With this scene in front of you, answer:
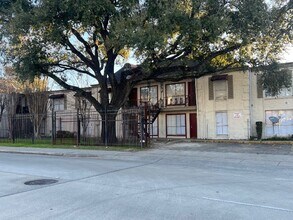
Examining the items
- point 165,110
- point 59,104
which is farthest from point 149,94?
point 59,104

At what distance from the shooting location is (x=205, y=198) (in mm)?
7340

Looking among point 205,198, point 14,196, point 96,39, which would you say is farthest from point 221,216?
point 96,39

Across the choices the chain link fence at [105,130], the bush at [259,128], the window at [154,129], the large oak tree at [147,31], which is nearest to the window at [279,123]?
the bush at [259,128]

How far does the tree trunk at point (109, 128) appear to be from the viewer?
2353 centimetres

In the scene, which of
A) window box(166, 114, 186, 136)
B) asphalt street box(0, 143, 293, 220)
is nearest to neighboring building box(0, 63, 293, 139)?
window box(166, 114, 186, 136)

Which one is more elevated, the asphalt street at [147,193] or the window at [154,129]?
the window at [154,129]

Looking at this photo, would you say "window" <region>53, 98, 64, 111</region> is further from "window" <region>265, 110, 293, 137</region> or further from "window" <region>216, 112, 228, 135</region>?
"window" <region>265, 110, 293, 137</region>

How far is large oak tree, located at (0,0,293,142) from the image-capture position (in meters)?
17.5

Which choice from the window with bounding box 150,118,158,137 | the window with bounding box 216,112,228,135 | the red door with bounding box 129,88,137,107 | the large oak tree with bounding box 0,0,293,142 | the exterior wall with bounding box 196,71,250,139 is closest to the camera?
the large oak tree with bounding box 0,0,293,142

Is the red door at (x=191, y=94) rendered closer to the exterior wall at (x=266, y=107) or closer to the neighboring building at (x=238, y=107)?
the neighboring building at (x=238, y=107)

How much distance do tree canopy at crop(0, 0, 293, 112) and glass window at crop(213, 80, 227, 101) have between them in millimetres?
4733

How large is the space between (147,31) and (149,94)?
17094mm

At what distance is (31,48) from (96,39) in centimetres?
513

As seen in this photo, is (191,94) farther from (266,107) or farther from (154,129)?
(266,107)
